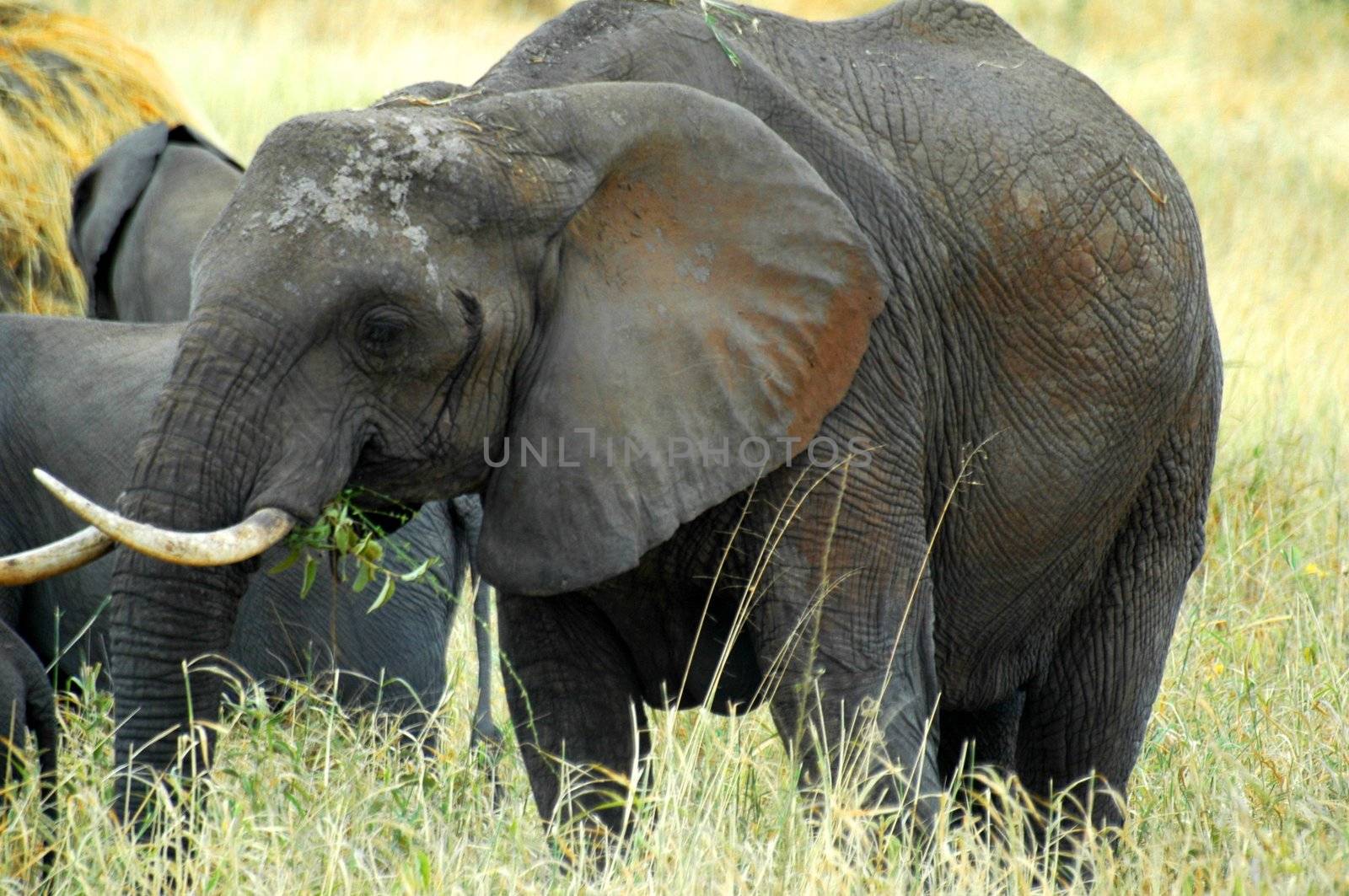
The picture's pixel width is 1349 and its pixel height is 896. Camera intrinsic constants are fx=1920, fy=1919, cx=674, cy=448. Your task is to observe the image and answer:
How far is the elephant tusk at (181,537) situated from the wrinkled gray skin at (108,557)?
144 cm

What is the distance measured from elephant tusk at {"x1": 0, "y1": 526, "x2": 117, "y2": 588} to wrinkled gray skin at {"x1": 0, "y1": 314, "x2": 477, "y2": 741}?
1309mm

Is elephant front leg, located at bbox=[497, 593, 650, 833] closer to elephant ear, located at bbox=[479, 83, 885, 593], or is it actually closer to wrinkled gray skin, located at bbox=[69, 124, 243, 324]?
elephant ear, located at bbox=[479, 83, 885, 593]

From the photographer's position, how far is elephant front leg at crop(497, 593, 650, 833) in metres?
3.97

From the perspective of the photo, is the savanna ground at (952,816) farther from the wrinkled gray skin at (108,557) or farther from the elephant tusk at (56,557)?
the elephant tusk at (56,557)

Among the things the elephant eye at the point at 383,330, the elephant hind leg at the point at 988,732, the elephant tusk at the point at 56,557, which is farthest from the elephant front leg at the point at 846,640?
the elephant tusk at the point at 56,557

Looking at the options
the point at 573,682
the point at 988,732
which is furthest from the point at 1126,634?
the point at 573,682

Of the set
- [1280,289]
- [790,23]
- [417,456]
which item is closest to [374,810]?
[417,456]

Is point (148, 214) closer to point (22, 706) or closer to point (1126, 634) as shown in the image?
point (22, 706)

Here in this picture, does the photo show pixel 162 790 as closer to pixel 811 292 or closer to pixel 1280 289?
pixel 811 292

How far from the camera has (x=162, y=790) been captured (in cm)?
331

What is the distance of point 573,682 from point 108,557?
1388 millimetres

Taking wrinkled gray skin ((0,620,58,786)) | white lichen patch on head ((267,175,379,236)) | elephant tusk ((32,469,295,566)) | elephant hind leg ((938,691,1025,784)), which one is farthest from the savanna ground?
white lichen patch on head ((267,175,379,236))

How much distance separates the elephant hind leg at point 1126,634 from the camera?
14.1 ft

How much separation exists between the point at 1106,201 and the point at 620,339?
116 centimetres
